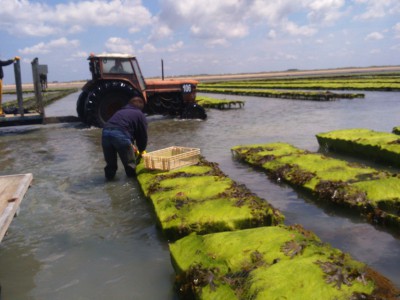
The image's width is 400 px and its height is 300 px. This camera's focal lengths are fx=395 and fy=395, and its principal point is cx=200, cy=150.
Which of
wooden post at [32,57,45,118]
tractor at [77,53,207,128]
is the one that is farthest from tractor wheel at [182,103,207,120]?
wooden post at [32,57,45,118]

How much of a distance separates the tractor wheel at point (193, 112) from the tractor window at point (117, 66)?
120 inches

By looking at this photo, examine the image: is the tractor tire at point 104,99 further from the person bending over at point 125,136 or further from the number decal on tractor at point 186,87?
the person bending over at point 125,136

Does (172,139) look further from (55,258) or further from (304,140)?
(55,258)

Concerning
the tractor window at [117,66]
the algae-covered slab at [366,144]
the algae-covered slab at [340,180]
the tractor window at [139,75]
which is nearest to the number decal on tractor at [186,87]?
the tractor window at [139,75]

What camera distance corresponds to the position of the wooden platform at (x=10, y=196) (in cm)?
332

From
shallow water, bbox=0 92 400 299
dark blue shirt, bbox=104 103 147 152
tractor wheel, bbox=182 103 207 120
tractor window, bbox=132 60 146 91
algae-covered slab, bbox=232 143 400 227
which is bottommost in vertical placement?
shallow water, bbox=0 92 400 299

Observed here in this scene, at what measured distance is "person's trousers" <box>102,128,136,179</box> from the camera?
6.83 m

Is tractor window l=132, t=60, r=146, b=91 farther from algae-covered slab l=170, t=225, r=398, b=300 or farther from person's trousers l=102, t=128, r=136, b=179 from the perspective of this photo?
algae-covered slab l=170, t=225, r=398, b=300

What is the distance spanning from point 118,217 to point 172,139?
6180 millimetres

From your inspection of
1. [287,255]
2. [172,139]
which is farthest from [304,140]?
[287,255]

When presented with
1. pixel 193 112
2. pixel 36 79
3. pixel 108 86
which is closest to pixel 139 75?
pixel 108 86

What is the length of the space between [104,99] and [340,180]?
8.80 meters

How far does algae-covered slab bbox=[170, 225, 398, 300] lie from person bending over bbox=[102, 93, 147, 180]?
3363mm

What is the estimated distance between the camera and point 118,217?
5.43 metres
